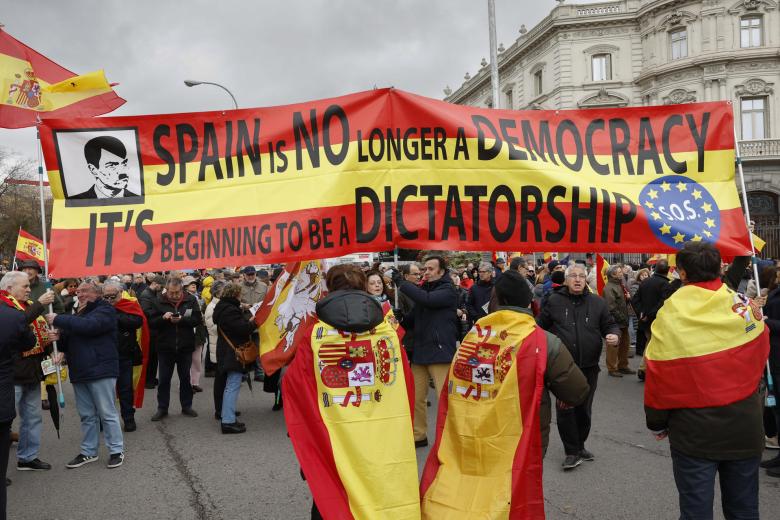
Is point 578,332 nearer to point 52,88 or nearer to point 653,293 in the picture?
point 653,293

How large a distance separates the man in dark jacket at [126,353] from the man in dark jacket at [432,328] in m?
3.33

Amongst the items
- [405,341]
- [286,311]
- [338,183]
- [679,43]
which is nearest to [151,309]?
[286,311]

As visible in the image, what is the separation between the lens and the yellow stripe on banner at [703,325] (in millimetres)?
3070

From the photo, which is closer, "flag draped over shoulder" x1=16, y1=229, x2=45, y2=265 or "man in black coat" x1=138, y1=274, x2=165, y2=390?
Result: "man in black coat" x1=138, y1=274, x2=165, y2=390

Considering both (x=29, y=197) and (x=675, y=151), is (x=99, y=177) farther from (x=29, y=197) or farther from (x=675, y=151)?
(x=29, y=197)

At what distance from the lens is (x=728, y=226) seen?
401cm

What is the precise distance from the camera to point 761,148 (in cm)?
3269

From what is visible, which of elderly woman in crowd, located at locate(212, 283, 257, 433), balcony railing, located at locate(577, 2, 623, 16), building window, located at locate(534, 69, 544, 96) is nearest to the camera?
elderly woman in crowd, located at locate(212, 283, 257, 433)

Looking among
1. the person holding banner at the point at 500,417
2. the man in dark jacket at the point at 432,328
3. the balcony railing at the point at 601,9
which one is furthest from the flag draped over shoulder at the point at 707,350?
the balcony railing at the point at 601,9

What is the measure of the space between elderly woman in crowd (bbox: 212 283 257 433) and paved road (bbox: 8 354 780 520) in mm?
223

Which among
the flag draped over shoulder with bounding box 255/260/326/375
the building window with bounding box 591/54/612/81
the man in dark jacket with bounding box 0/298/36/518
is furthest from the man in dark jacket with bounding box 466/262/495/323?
the building window with bounding box 591/54/612/81

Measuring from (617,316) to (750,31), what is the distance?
30879mm

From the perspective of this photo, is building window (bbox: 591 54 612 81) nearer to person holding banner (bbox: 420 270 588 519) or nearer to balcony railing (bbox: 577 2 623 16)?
balcony railing (bbox: 577 2 623 16)

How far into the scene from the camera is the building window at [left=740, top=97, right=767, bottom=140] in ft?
109
